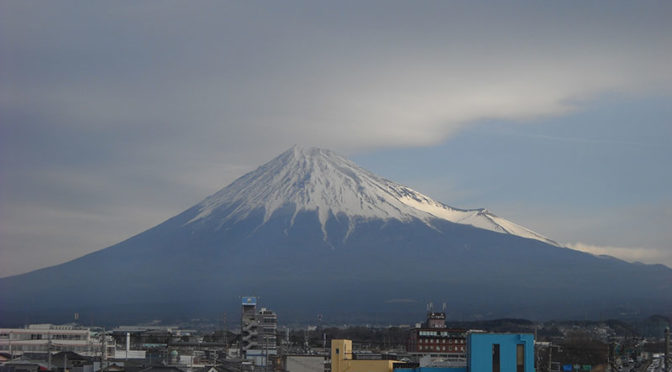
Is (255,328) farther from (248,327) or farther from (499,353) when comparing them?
(499,353)

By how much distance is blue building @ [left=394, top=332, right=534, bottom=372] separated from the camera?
109 feet

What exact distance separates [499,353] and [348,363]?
219 inches

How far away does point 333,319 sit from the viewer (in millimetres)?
171500

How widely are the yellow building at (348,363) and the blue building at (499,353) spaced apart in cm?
352

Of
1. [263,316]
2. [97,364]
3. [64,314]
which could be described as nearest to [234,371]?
[97,364]

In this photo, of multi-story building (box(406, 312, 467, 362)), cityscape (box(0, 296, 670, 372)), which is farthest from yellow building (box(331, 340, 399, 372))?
multi-story building (box(406, 312, 467, 362))

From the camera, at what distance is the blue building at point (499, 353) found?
33375 mm

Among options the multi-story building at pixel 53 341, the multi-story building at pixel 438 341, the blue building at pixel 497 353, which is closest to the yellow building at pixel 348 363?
the blue building at pixel 497 353

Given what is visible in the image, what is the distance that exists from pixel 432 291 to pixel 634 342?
8118 cm

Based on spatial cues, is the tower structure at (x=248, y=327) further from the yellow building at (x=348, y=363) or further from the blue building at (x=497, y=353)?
the blue building at (x=497, y=353)

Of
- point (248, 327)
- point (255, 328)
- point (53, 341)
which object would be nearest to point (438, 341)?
point (255, 328)

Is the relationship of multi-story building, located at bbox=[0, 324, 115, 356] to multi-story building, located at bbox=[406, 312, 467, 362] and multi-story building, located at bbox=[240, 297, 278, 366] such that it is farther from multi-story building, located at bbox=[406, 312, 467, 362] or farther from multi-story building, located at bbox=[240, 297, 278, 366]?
multi-story building, located at bbox=[406, 312, 467, 362]

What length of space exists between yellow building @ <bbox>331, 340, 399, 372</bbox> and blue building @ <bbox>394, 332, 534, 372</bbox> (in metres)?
3.52

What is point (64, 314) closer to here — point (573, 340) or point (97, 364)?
point (573, 340)
